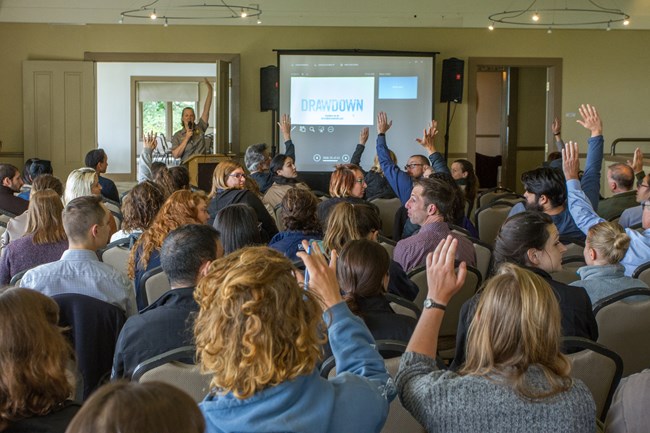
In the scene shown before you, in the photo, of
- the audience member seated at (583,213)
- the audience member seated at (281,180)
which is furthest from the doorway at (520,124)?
the audience member seated at (583,213)

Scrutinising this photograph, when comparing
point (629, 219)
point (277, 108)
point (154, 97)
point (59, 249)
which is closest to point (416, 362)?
point (59, 249)

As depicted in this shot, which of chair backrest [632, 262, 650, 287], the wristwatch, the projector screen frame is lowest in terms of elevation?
chair backrest [632, 262, 650, 287]

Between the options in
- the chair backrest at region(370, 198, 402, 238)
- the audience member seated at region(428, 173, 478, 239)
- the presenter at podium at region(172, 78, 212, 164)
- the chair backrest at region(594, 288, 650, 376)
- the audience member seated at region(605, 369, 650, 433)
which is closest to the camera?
the audience member seated at region(605, 369, 650, 433)

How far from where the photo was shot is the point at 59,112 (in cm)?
1378

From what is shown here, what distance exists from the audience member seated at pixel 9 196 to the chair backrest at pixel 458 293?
3902mm

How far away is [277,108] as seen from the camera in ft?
44.5

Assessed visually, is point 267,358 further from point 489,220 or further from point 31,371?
point 489,220

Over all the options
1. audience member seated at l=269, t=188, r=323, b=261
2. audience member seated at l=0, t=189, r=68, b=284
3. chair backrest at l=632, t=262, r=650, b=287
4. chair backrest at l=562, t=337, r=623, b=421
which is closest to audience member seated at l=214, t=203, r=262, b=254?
audience member seated at l=269, t=188, r=323, b=261

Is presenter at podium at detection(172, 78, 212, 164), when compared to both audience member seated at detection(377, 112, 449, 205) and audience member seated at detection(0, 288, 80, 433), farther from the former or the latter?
audience member seated at detection(0, 288, 80, 433)

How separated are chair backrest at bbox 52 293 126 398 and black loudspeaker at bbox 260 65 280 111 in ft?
32.4

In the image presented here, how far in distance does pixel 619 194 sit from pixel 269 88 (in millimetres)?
6986

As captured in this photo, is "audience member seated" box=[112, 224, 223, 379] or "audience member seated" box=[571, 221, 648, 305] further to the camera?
"audience member seated" box=[571, 221, 648, 305]

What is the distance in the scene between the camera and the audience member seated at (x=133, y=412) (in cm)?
126

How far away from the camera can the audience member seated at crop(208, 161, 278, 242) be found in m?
6.37
